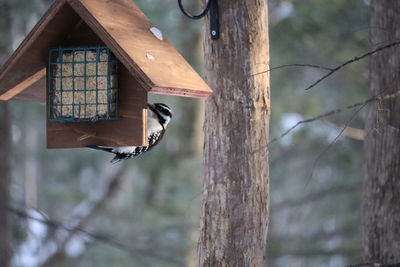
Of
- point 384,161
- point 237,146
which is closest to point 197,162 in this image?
point 384,161

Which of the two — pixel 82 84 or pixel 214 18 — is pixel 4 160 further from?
pixel 214 18

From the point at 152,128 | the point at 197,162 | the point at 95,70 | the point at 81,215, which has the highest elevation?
the point at 197,162

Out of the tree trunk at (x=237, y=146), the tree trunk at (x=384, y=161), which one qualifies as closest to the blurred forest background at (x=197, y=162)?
the tree trunk at (x=384, y=161)

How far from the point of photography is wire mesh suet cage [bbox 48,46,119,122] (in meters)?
4.18

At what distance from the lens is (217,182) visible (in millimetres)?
4523

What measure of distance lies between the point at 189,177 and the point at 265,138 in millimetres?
8466

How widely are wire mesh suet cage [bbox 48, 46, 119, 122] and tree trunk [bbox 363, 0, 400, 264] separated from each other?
2522 millimetres

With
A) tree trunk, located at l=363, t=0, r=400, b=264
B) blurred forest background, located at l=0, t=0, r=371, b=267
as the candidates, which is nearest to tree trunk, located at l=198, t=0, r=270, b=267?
tree trunk, located at l=363, t=0, r=400, b=264

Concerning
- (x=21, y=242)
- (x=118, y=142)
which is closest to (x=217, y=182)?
(x=118, y=142)

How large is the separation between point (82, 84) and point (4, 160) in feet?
16.0

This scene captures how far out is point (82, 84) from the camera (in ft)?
14.0

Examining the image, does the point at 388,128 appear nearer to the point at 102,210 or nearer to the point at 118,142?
the point at 118,142

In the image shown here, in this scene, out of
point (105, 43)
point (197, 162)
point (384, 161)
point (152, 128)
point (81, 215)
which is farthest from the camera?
point (81, 215)

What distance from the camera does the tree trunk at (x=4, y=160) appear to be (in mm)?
8508
